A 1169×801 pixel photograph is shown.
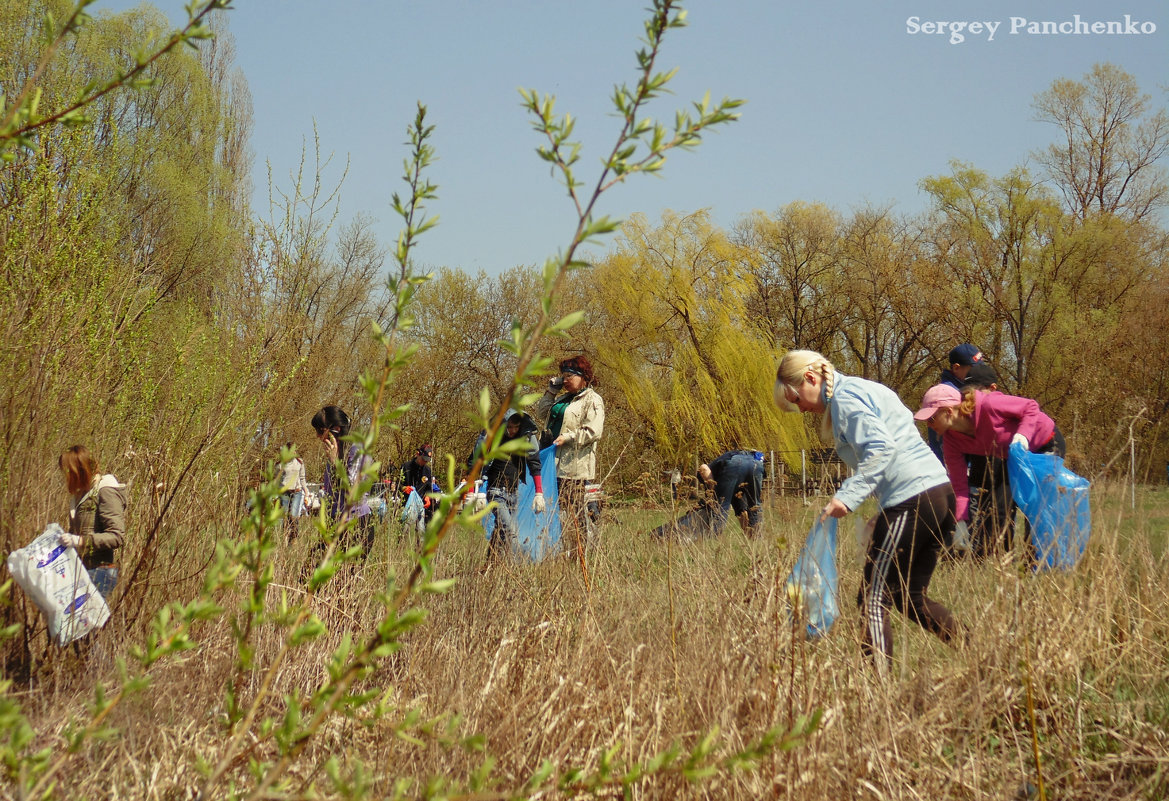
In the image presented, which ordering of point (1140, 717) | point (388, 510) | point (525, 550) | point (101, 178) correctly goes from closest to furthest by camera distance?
point (1140, 717)
point (101, 178)
point (525, 550)
point (388, 510)

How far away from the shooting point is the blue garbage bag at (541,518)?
4379 millimetres

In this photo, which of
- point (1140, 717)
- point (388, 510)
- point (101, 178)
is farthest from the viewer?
point (388, 510)

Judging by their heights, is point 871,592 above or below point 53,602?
below

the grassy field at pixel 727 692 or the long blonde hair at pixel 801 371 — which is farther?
the long blonde hair at pixel 801 371

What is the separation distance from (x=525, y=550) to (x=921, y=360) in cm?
2318

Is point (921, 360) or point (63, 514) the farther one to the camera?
point (921, 360)

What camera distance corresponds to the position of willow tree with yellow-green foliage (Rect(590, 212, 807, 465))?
1977 cm

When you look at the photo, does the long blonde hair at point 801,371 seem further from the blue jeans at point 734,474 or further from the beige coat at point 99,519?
the blue jeans at point 734,474

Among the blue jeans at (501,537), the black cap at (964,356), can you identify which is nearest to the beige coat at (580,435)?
the blue jeans at (501,537)

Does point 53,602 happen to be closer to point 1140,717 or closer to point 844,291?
point 1140,717

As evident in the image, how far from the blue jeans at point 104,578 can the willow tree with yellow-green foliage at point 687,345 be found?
15911 mm

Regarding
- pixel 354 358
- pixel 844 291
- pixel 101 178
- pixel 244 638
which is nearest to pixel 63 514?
pixel 101 178

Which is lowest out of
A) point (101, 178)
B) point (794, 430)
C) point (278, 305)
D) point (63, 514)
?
point (794, 430)

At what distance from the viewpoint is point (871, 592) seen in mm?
3426
